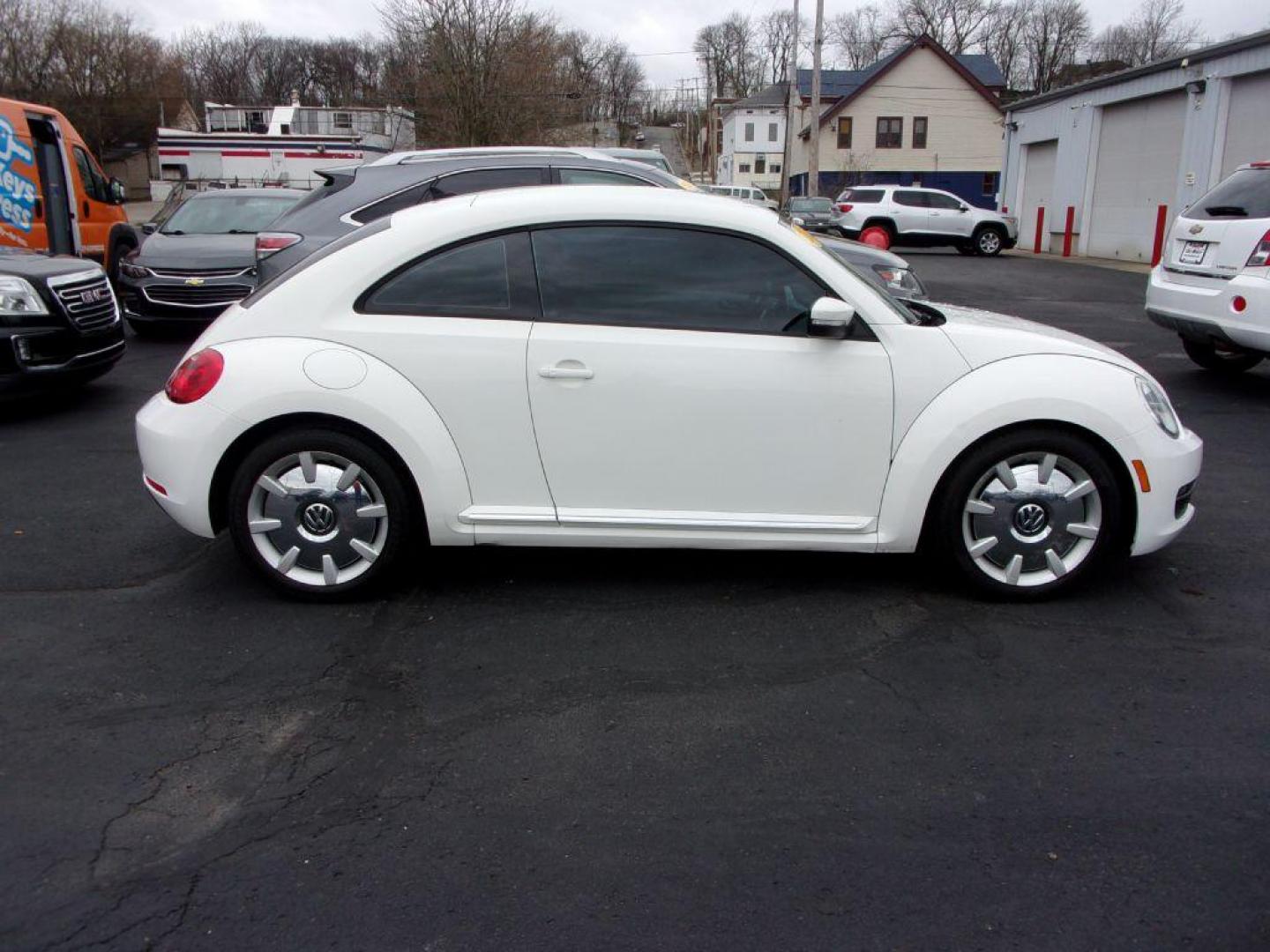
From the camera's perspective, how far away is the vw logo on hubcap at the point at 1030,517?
14.1 ft

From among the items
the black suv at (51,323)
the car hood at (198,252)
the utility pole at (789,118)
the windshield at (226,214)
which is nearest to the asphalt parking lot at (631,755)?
the black suv at (51,323)

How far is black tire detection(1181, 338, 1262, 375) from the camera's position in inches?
375

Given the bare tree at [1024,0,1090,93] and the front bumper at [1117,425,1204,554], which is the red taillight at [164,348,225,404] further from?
the bare tree at [1024,0,1090,93]

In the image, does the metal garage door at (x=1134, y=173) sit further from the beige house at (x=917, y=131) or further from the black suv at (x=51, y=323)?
the beige house at (x=917, y=131)

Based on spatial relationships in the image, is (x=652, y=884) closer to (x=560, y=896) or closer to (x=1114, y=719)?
(x=560, y=896)

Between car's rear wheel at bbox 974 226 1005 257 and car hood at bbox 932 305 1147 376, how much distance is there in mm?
26375

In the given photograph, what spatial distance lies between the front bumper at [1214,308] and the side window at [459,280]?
19.8ft

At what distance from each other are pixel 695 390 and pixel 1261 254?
5814 mm

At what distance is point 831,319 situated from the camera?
4.08 meters

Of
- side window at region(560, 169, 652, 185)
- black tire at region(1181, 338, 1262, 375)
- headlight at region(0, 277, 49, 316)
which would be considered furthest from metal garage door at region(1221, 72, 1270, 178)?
headlight at region(0, 277, 49, 316)

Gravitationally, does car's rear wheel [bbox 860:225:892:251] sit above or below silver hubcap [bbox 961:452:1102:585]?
above

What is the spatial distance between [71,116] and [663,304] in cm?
5841

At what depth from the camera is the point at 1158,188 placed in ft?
79.7

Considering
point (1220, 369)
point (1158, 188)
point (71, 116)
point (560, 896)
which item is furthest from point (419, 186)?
point (71, 116)
